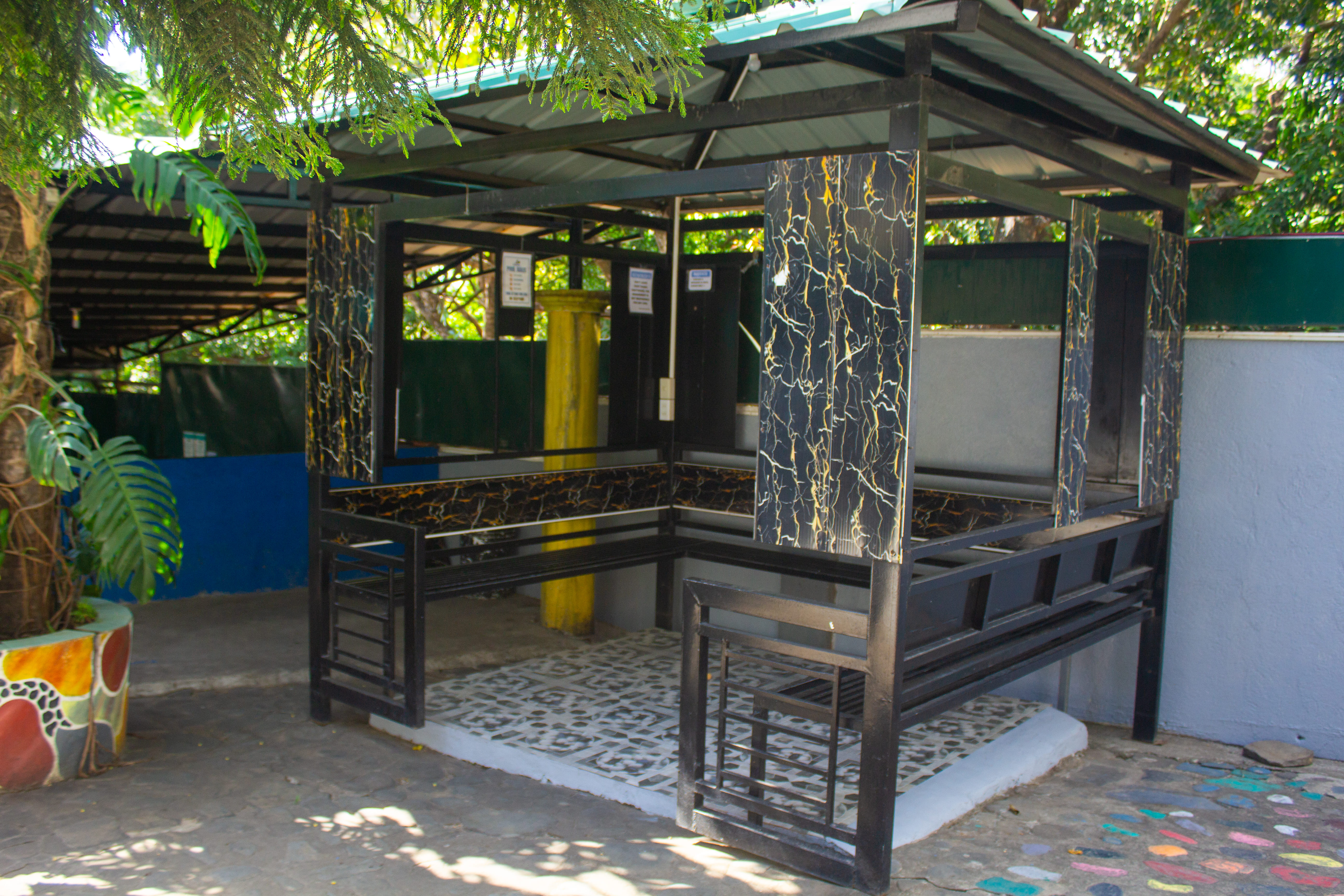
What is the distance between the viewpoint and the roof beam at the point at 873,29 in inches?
119

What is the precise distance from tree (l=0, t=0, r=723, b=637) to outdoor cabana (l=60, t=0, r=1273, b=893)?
43cm

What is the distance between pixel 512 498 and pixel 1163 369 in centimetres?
353

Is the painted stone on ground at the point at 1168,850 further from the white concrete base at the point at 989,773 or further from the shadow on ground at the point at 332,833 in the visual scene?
the shadow on ground at the point at 332,833

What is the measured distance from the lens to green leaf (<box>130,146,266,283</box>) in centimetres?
455

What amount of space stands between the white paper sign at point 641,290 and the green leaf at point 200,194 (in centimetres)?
248

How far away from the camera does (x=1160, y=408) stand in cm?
493

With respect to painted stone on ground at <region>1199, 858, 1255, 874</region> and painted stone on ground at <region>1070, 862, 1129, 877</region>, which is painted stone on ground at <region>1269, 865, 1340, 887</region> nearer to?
painted stone on ground at <region>1199, 858, 1255, 874</region>

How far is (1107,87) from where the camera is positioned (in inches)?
146

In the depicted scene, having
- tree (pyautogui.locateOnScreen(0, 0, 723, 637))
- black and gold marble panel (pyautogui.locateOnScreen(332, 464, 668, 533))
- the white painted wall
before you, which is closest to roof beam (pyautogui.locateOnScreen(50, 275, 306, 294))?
black and gold marble panel (pyautogui.locateOnScreen(332, 464, 668, 533))

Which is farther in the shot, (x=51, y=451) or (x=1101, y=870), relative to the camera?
(x=51, y=451)

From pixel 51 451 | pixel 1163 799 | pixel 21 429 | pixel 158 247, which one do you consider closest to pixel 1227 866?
pixel 1163 799

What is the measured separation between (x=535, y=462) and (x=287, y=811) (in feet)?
12.2

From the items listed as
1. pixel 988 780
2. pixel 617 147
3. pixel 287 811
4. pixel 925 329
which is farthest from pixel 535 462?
pixel 988 780

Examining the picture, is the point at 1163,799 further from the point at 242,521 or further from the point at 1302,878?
the point at 242,521
